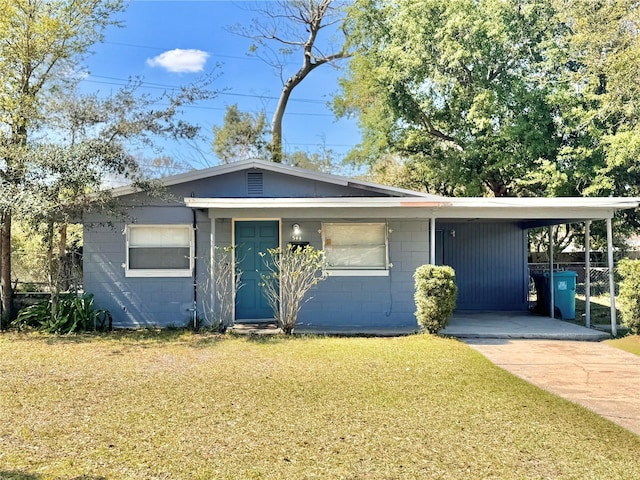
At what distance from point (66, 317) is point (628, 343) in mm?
9651

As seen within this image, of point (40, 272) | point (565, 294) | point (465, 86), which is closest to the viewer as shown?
point (40, 272)

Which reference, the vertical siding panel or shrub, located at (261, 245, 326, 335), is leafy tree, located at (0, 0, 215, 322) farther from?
the vertical siding panel

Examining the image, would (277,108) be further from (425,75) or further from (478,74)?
(478,74)

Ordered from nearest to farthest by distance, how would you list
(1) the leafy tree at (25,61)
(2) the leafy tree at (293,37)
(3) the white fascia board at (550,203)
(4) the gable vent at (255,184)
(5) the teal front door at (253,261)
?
1. (1) the leafy tree at (25,61)
2. (3) the white fascia board at (550,203)
3. (5) the teal front door at (253,261)
4. (4) the gable vent at (255,184)
5. (2) the leafy tree at (293,37)

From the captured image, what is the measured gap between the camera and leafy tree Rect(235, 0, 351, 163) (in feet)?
67.9

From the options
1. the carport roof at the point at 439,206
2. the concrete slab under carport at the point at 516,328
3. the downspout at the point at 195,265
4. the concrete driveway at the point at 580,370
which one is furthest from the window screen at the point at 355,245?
the downspout at the point at 195,265

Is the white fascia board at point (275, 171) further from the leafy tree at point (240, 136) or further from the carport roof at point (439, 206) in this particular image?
the leafy tree at point (240, 136)

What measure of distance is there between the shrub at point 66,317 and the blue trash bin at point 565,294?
9.54 meters

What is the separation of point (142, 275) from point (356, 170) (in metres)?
14.7

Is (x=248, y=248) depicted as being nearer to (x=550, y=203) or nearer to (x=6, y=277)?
(x=6, y=277)

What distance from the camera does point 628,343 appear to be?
7664mm

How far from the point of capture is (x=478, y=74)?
51.9 ft

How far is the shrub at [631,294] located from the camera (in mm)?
7789

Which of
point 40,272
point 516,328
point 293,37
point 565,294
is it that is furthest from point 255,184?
point 293,37
